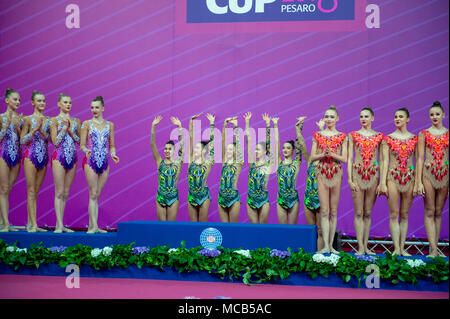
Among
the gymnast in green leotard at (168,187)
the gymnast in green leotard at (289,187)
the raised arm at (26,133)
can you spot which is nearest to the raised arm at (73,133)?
the raised arm at (26,133)

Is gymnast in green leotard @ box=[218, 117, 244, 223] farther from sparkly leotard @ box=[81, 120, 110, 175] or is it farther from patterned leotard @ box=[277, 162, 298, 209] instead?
sparkly leotard @ box=[81, 120, 110, 175]

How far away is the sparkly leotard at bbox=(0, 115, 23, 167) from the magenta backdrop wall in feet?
6.56

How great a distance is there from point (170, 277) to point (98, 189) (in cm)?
159

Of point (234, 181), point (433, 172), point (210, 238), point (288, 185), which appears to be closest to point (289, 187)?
point (288, 185)

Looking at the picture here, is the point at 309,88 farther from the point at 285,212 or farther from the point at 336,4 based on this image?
the point at 285,212

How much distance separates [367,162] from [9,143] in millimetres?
4081

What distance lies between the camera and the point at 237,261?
5.01 m

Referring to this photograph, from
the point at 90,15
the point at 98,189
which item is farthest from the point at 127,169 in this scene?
the point at 90,15

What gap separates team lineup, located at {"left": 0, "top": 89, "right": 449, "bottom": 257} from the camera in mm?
5414

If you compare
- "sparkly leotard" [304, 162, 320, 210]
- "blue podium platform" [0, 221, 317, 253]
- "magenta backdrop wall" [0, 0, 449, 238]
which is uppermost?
"magenta backdrop wall" [0, 0, 449, 238]

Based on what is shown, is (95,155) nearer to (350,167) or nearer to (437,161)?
(350,167)

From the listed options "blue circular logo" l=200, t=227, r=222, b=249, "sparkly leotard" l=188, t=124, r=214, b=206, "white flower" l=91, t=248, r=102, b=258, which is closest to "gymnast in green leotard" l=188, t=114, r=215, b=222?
"sparkly leotard" l=188, t=124, r=214, b=206

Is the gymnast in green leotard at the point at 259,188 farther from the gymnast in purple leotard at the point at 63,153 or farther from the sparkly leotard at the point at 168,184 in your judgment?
the gymnast in purple leotard at the point at 63,153

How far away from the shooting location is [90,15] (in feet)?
27.2
